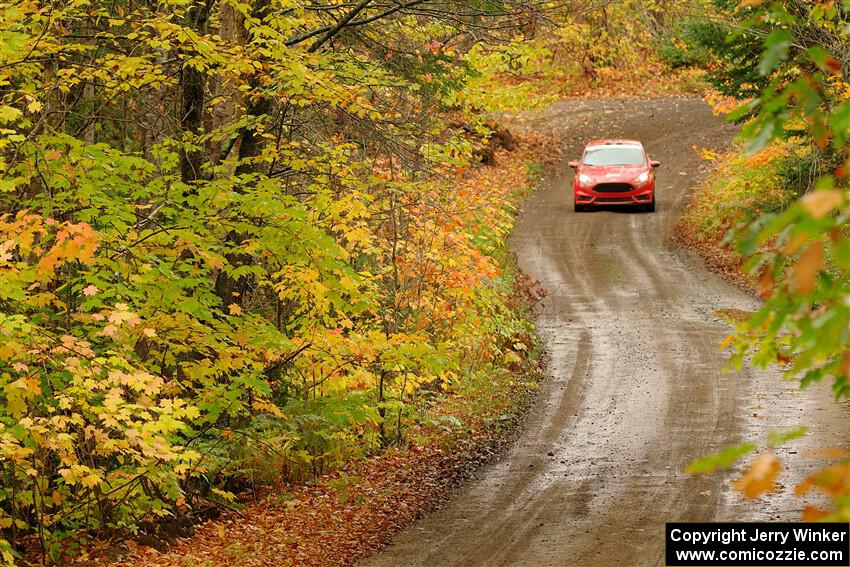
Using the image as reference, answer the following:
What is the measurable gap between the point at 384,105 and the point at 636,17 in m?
33.4

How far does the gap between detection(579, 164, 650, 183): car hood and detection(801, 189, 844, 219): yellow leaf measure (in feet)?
84.8

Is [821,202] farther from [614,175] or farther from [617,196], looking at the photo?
[617,196]

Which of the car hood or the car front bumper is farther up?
the car hood

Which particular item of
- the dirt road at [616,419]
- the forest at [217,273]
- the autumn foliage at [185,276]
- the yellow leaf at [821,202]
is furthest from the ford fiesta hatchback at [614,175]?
the yellow leaf at [821,202]

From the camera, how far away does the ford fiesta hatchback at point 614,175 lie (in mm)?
27359

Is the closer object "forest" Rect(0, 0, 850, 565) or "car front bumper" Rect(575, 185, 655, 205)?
"forest" Rect(0, 0, 850, 565)

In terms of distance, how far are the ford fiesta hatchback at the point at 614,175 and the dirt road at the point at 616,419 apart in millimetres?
1097

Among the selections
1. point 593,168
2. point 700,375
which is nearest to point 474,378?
point 700,375

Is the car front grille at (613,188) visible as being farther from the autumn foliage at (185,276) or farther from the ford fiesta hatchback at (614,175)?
the autumn foliage at (185,276)

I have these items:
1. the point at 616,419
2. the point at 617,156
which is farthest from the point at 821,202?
the point at 617,156

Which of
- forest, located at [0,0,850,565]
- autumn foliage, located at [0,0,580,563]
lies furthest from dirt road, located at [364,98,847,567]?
autumn foliage, located at [0,0,580,563]

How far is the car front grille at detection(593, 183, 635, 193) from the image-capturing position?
91.0 ft

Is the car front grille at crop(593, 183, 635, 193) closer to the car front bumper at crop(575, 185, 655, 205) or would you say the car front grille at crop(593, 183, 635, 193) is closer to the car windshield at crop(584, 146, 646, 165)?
the car front bumper at crop(575, 185, 655, 205)

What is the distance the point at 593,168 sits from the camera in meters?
27.6
